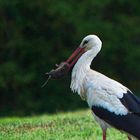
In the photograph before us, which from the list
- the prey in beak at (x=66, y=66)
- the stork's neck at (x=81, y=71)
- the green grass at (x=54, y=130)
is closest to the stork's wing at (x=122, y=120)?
the stork's neck at (x=81, y=71)

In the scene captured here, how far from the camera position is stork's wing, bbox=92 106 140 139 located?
27.3 ft

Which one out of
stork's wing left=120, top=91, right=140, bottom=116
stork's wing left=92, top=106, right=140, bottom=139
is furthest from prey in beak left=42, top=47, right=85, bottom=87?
stork's wing left=120, top=91, right=140, bottom=116

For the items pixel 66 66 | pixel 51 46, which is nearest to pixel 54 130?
pixel 66 66

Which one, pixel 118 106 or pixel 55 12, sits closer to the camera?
pixel 118 106

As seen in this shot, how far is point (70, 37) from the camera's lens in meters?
28.3

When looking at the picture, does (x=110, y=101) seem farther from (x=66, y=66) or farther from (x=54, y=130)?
(x=54, y=130)

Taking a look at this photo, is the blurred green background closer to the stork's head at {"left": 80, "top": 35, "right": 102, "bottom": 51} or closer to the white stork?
the stork's head at {"left": 80, "top": 35, "right": 102, "bottom": 51}

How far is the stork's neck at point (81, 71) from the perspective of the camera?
350 inches

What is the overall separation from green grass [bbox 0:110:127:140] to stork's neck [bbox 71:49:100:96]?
951 mm

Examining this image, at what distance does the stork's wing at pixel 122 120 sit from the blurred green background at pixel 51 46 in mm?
17185

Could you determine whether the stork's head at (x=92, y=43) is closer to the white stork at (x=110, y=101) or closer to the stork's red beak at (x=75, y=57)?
the stork's red beak at (x=75, y=57)

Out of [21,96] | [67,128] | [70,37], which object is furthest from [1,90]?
[67,128]

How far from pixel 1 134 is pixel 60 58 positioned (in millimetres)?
17788

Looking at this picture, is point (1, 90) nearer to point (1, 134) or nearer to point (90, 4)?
point (90, 4)
